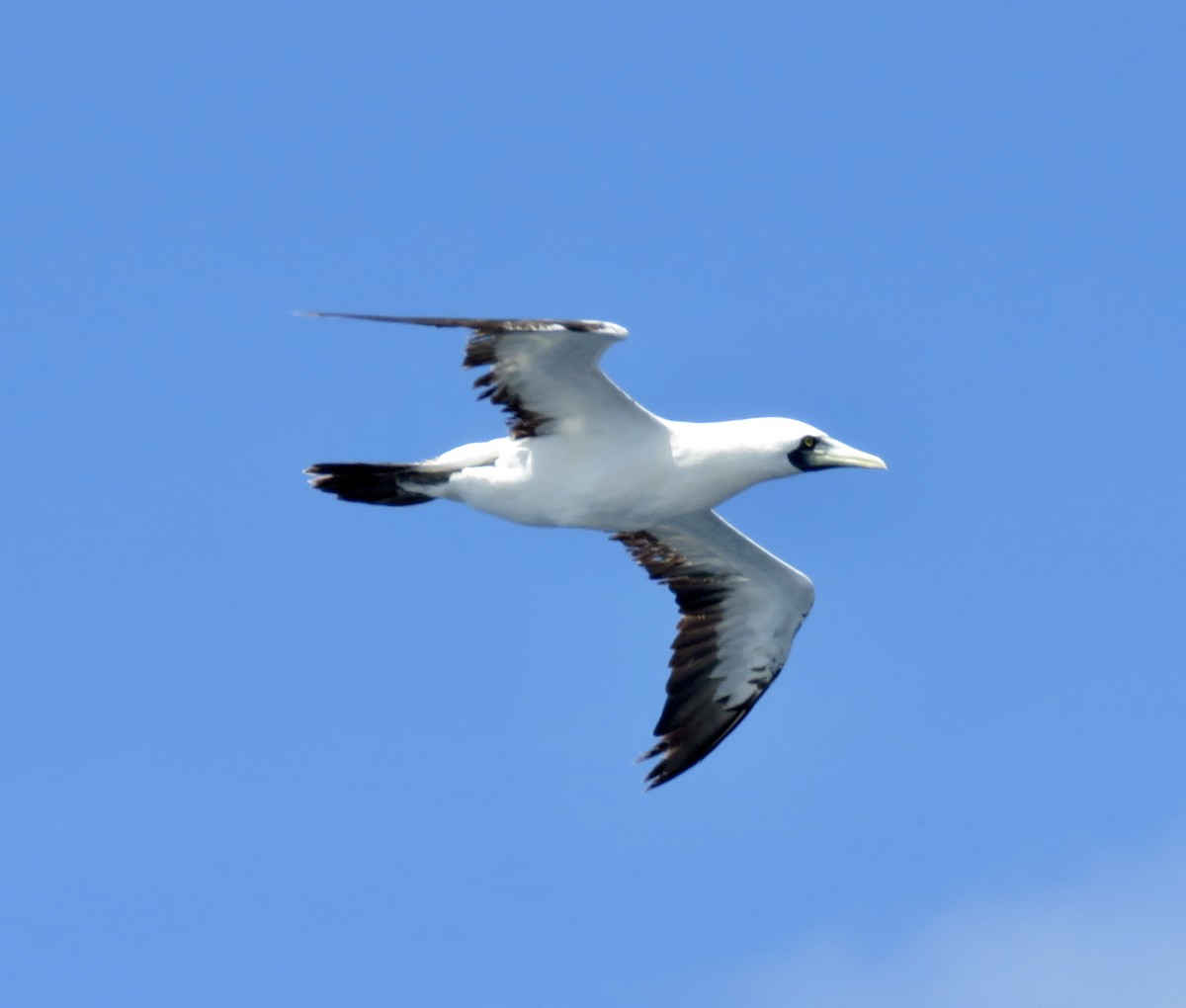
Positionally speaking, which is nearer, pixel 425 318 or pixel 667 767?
pixel 425 318

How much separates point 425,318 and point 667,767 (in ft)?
19.1

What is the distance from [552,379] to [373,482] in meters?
2.05

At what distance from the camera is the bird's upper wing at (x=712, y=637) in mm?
16844

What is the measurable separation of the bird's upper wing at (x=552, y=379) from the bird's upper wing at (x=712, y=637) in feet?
7.47

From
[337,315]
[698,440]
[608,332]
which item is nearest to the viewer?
[337,315]

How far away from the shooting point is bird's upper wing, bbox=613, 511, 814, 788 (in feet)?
55.3

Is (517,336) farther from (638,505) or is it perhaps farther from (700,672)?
(700,672)

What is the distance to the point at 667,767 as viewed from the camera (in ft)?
55.1

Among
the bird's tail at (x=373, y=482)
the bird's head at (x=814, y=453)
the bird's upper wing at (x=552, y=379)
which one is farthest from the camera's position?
the bird's tail at (x=373, y=482)

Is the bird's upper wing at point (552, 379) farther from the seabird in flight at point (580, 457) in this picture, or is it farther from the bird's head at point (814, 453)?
the bird's head at point (814, 453)

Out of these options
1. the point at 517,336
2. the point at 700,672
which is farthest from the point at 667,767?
the point at 517,336

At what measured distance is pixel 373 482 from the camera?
15.6m

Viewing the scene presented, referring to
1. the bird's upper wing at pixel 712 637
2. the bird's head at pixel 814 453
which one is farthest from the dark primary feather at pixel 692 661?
the bird's head at pixel 814 453

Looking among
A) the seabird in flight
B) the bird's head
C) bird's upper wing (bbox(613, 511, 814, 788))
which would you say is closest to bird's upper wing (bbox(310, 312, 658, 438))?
the seabird in flight
